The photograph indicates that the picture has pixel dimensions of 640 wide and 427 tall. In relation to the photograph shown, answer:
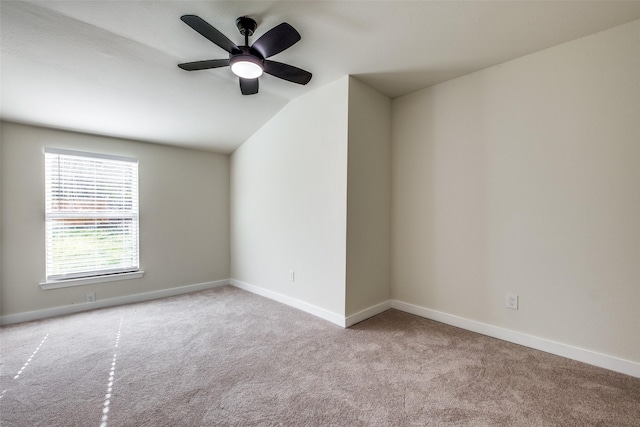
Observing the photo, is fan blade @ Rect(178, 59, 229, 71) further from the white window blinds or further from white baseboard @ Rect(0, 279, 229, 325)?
white baseboard @ Rect(0, 279, 229, 325)

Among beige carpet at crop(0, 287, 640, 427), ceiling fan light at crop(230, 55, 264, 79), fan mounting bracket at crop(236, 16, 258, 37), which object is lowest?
beige carpet at crop(0, 287, 640, 427)

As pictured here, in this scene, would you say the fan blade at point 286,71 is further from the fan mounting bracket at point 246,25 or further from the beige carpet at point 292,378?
the beige carpet at point 292,378

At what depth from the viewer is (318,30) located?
81.5 inches

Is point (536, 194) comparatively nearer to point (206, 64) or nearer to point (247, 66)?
point (247, 66)

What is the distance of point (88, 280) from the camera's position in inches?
129

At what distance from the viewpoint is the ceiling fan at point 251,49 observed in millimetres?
1670

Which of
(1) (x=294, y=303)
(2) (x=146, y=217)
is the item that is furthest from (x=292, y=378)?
(2) (x=146, y=217)

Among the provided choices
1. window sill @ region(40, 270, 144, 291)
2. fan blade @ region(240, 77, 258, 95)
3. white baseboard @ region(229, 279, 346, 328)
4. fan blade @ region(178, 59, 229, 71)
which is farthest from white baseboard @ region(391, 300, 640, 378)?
window sill @ region(40, 270, 144, 291)

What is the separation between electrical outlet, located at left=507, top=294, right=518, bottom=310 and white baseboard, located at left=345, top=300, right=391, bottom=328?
1.20 m

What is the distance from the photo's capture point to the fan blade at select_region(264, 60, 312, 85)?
80.5 inches

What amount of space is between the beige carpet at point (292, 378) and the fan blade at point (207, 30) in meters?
2.21

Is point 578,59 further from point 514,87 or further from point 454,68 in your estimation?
point 454,68

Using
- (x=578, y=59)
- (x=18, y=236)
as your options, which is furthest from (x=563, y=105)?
(x=18, y=236)

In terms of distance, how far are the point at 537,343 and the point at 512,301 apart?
0.35 meters
